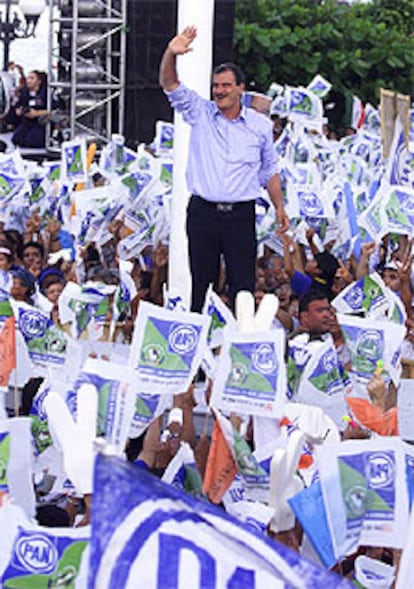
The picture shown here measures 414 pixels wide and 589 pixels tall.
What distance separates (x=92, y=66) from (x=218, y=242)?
7559 mm

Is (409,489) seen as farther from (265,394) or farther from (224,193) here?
(224,193)

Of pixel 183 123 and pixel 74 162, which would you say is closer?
pixel 183 123

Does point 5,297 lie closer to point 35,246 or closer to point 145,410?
point 145,410

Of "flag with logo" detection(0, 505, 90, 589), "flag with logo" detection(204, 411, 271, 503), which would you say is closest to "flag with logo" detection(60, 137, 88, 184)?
"flag with logo" detection(204, 411, 271, 503)

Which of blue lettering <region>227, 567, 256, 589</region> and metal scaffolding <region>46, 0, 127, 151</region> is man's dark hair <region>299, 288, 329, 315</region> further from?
metal scaffolding <region>46, 0, 127, 151</region>

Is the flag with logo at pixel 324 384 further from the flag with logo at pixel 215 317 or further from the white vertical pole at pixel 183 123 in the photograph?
the white vertical pole at pixel 183 123

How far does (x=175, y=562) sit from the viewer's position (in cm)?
322

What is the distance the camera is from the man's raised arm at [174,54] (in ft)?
24.2

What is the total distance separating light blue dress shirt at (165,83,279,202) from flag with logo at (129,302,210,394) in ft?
7.81

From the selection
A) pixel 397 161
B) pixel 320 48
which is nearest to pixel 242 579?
pixel 397 161

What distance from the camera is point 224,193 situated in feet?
26.0

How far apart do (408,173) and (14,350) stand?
205 inches

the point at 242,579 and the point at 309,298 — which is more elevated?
the point at 242,579

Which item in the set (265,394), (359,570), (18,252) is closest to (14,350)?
(265,394)
